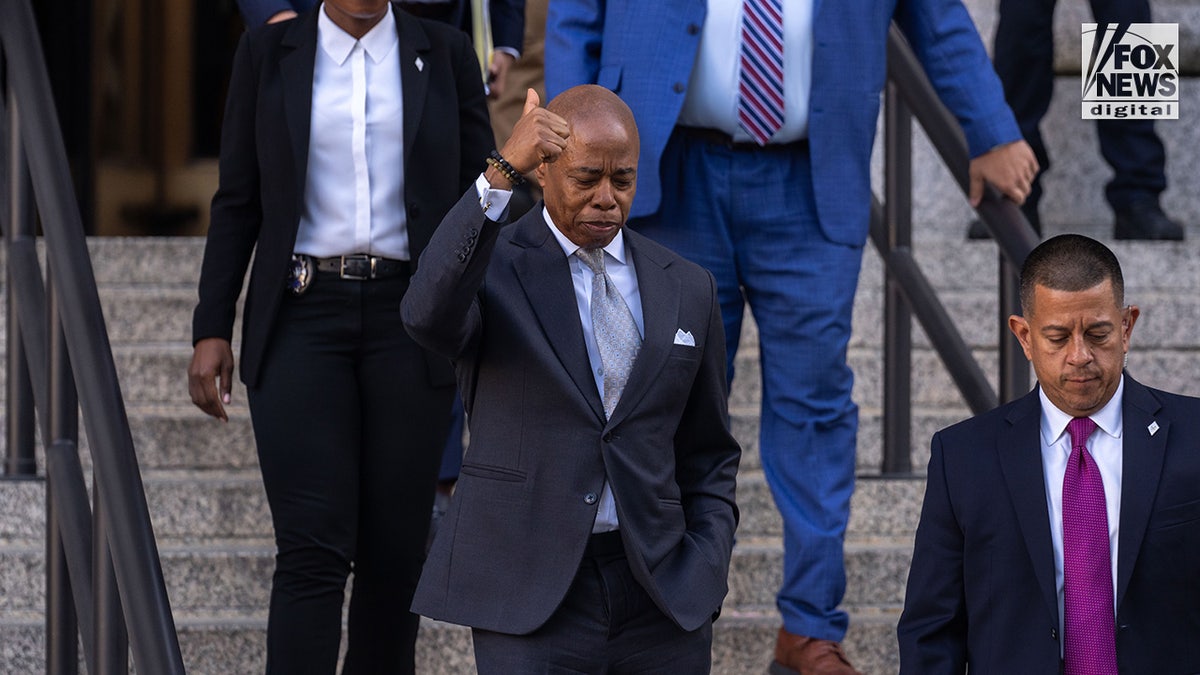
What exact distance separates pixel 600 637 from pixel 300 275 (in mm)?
1125

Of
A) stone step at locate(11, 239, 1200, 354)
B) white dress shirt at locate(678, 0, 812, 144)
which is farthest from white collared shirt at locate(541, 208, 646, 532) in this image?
stone step at locate(11, 239, 1200, 354)

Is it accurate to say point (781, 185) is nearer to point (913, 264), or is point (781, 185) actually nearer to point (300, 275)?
point (300, 275)

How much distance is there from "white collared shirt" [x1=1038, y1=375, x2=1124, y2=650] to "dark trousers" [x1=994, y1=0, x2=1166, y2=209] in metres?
3.41

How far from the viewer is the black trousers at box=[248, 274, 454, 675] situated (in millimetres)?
3607

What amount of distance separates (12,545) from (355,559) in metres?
1.34

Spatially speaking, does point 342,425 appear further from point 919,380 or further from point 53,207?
point 919,380

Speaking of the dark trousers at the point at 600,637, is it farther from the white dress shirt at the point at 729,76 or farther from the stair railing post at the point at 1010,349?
the stair railing post at the point at 1010,349

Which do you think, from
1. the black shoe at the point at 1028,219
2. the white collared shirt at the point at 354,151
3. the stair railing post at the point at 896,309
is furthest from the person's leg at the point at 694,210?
the black shoe at the point at 1028,219

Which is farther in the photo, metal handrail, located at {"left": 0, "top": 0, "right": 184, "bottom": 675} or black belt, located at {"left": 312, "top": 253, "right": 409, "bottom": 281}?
black belt, located at {"left": 312, "top": 253, "right": 409, "bottom": 281}

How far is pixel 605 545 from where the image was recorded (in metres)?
3.03

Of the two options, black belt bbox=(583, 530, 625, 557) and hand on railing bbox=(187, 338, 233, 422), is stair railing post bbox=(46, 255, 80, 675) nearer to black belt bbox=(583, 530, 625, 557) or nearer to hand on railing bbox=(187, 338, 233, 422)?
hand on railing bbox=(187, 338, 233, 422)

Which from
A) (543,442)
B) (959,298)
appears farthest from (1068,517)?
(959,298)

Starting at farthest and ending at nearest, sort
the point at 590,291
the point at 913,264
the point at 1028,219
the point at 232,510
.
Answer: the point at 1028,219 → the point at 913,264 → the point at 232,510 → the point at 590,291

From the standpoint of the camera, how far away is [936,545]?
301cm
